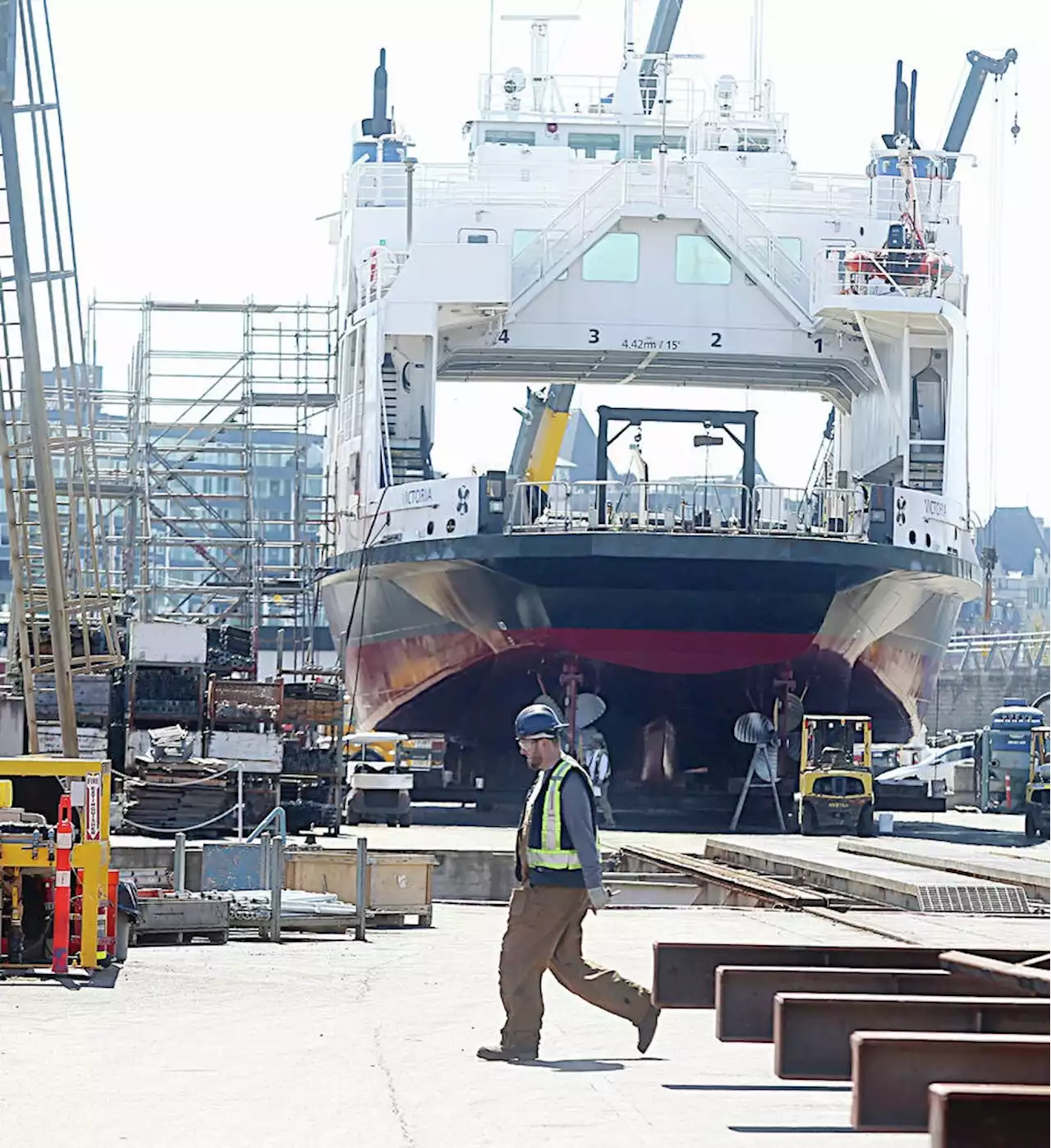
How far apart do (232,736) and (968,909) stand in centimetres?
764

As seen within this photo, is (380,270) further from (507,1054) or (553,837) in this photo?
(507,1054)

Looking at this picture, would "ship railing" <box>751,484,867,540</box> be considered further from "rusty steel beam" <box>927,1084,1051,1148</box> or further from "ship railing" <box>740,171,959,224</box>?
"rusty steel beam" <box>927,1084,1051,1148</box>

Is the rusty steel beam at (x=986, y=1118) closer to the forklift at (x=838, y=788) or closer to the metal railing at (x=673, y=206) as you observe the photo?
the forklift at (x=838, y=788)

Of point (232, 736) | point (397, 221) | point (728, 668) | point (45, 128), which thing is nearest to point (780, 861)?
point (232, 736)

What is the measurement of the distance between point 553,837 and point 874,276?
20588 millimetres

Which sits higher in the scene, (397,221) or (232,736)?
(397,221)

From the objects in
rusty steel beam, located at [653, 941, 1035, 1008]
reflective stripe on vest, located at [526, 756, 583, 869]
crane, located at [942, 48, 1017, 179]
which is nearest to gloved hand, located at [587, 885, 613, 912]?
reflective stripe on vest, located at [526, 756, 583, 869]

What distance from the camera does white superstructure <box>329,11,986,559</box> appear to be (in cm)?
2775

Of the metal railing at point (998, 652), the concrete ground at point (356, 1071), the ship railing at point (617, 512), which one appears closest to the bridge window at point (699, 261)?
the ship railing at point (617, 512)

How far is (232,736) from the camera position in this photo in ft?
64.1

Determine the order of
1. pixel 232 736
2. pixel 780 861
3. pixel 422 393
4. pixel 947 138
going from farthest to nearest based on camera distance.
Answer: pixel 947 138, pixel 422 393, pixel 232 736, pixel 780 861

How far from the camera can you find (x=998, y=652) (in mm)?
69312

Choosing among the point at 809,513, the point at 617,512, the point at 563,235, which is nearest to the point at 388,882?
the point at 617,512

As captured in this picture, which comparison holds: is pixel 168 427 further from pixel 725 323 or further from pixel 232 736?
pixel 232 736
